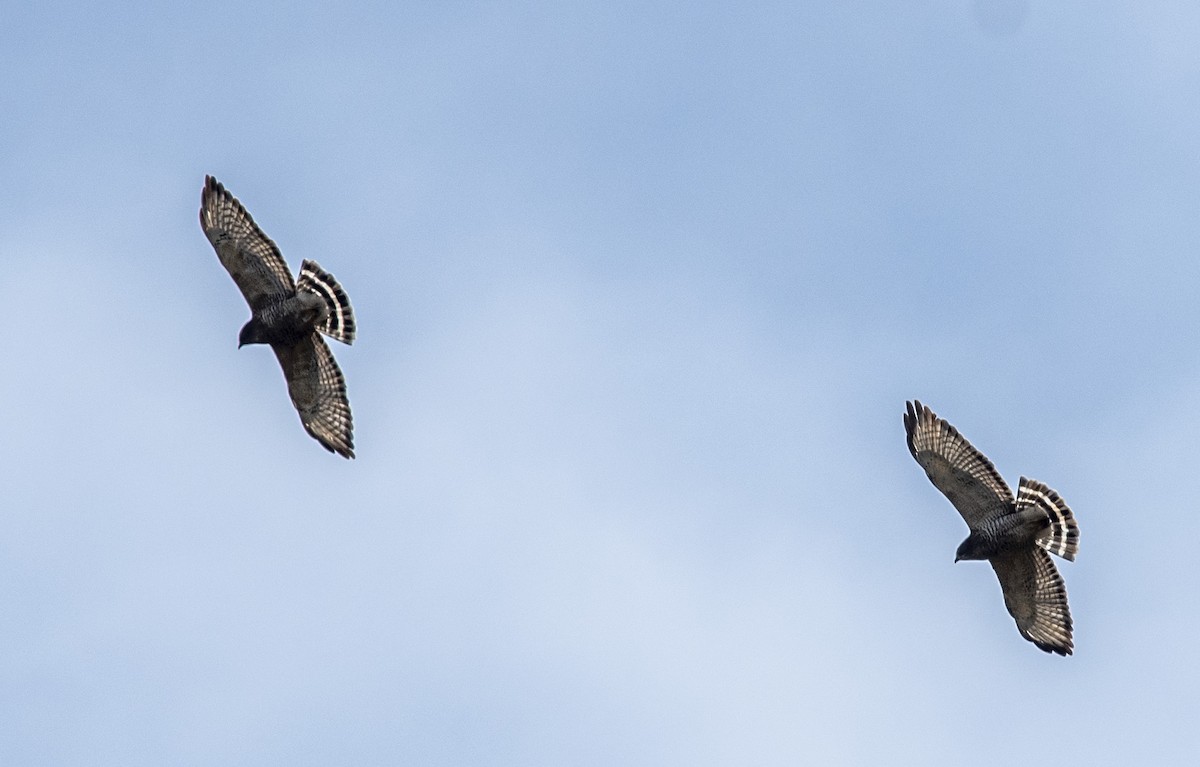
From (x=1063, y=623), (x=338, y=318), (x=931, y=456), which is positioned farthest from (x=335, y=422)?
(x=1063, y=623)

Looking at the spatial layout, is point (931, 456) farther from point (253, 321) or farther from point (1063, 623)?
point (253, 321)

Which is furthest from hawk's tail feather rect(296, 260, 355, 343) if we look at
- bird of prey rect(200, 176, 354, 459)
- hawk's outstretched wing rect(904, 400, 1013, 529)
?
hawk's outstretched wing rect(904, 400, 1013, 529)

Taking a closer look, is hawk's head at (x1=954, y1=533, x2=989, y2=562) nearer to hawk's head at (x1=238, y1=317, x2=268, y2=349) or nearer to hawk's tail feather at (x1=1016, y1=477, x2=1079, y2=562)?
hawk's tail feather at (x1=1016, y1=477, x2=1079, y2=562)

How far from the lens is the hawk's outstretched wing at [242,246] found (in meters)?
29.0

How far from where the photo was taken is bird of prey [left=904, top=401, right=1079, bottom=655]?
2891cm

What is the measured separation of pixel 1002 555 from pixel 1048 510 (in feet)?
2.77

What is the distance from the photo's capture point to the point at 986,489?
29109 mm

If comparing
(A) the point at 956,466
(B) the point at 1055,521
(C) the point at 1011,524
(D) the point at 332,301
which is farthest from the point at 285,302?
(B) the point at 1055,521

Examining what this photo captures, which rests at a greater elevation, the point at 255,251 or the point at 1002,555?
the point at 255,251

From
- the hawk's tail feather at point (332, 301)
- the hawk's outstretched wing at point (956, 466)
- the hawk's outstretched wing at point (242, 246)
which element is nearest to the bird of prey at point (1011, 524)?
the hawk's outstretched wing at point (956, 466)

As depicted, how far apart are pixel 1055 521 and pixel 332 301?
359 inches

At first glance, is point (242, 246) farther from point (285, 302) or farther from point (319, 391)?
point (319, 391)

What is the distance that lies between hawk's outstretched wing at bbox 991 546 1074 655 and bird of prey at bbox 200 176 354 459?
324 inches

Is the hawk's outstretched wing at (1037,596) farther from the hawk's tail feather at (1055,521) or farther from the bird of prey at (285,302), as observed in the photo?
the bird of prey at (285,302)
